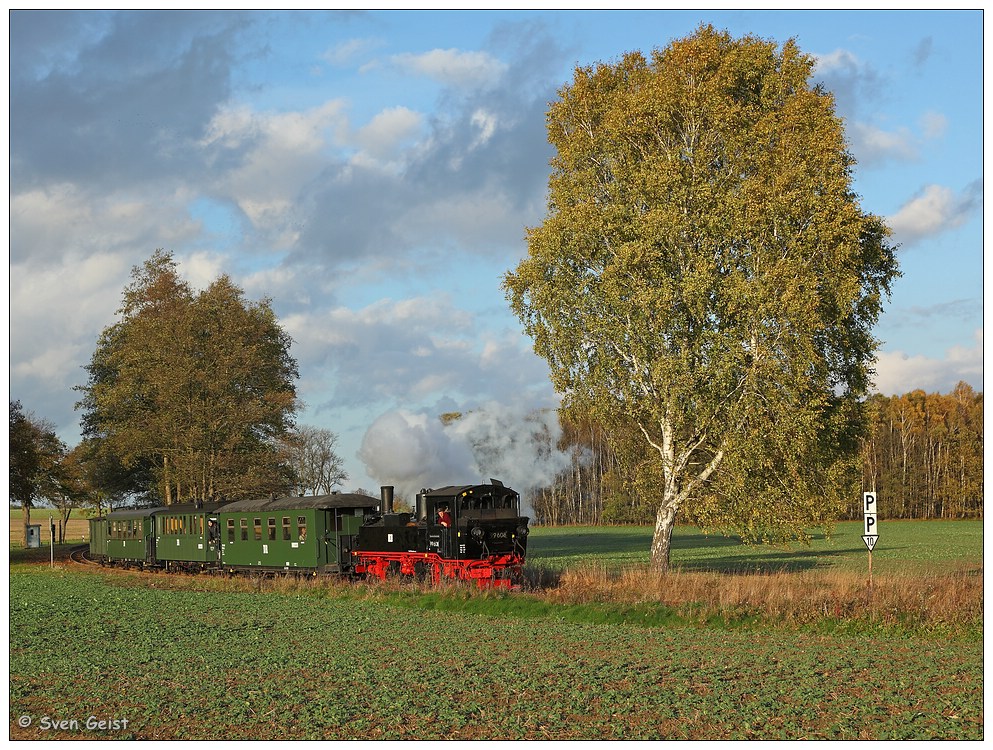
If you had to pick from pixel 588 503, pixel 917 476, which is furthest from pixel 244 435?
pixel 917 476

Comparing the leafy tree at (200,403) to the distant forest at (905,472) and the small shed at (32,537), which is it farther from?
the distant forest at (905,472)

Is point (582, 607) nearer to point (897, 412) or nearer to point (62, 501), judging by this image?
point (62, 501)

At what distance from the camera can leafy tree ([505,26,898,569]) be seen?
103 feet

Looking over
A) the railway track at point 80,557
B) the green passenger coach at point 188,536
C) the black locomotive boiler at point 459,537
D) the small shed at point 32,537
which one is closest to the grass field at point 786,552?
the black locomotive boiler at point 459,537

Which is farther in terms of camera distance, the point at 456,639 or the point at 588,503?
the point at 588,503

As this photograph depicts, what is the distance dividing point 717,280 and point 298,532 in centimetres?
1903

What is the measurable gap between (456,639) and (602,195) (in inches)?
779

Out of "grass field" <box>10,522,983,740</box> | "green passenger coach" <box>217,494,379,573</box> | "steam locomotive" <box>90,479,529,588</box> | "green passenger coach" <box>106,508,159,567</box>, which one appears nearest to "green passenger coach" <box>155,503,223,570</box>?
"steam locomotive" <box>90,479,529,588</box>

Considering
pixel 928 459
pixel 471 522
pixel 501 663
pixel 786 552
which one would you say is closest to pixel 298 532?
pixel 471 522

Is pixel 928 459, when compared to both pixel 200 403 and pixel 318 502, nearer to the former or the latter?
pixel 200 403

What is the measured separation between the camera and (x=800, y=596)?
25.5 meters

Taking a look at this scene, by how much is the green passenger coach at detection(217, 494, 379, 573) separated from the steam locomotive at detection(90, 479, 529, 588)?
0.13ft

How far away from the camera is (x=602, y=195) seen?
35719 mm

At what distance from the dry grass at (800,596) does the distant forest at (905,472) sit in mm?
76588
